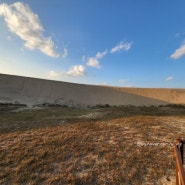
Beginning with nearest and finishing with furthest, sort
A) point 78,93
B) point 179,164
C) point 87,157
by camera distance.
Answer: point 179,164
point 87,157
point 78,93

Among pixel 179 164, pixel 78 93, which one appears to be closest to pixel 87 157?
pixel 179 164

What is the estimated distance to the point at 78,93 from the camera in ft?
104

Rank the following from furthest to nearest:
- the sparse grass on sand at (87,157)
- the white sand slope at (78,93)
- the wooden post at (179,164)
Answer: the white sand slope at (78,93)
the sparse grass on sand at (87,157)
the wooden post at (179,164)

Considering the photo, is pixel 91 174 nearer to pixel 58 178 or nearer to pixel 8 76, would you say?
pixel 58 178

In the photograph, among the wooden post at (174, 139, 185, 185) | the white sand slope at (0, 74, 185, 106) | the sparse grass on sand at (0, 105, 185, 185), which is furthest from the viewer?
the white sand slope at (0, 74, 185, 106)

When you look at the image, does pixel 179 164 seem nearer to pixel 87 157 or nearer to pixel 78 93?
pixel 87 157

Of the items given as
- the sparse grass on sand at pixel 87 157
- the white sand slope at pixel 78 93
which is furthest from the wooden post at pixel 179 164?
the white sand slope at pixel 78 93

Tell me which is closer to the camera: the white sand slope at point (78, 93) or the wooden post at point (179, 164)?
the wooden post at point (179, 164)

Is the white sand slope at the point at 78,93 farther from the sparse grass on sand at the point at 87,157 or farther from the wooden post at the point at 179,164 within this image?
the wooden post at the point at 179,164

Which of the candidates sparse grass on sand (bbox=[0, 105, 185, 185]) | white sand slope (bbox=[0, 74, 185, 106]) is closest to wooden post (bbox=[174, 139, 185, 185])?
sparse grass on sand (bbox=[0, 105, 185, 185])

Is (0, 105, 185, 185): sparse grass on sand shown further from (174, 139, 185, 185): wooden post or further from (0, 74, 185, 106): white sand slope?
(0, 74, 185, 106): white sand slope

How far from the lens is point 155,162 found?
416 centimetres

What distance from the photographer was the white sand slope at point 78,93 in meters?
26.9

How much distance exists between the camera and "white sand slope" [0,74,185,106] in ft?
88.3
